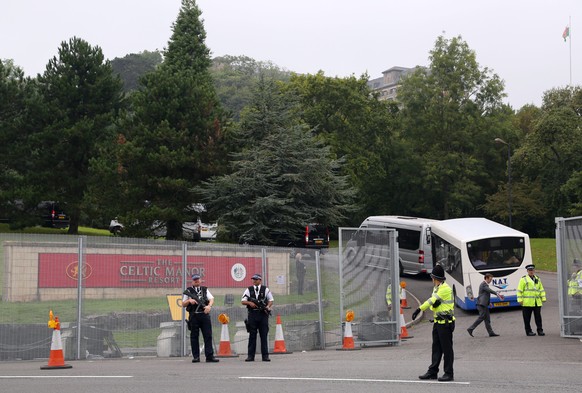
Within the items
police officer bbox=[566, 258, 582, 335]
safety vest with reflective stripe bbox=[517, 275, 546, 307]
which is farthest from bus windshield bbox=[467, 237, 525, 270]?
police officer bbox=[566, 258, 582, 335]

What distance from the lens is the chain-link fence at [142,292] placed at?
55.5 feet

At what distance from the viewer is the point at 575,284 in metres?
19.3

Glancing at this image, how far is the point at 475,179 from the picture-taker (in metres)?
76.9

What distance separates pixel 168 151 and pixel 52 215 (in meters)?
12.7

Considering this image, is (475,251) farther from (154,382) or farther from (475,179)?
(475,179)

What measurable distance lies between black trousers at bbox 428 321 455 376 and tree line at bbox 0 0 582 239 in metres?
32.2

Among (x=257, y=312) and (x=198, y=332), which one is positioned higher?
(x=257, y=312)

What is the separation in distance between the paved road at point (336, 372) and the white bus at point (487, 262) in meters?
7.13

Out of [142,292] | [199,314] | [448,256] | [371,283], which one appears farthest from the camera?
[448,256]

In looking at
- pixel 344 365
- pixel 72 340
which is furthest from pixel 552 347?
pixel 72 340

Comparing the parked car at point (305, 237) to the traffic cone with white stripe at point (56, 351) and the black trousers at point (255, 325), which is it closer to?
the black trousers at point (255, 325)

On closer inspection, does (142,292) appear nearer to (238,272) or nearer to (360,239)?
(238,272)

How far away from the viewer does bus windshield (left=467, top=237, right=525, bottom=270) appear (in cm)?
2750

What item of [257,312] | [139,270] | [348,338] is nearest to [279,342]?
[348,338]
